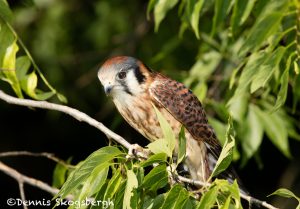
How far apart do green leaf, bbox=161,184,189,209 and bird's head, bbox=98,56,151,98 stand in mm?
1685

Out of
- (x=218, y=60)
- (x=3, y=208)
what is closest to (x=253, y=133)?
(x=218, y=60)

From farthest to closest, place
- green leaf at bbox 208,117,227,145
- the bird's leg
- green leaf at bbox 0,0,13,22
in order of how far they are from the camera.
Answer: green leaf at bbox 208,117,227,145, green leaf at bbox 0,0,13,22, the bird's leg

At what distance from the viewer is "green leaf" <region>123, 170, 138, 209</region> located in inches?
99.8

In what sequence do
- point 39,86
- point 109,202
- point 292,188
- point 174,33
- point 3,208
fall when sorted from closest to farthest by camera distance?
point 109,202 < point 174,33 < point 292,188 < point 39,86 < point 3,208

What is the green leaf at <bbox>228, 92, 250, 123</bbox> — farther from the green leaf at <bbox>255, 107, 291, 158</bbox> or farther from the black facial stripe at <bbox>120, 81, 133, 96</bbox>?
the black facial stripe at <bbox>120, 81, 133, 96</bbox>

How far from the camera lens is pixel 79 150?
A: 8156 mm

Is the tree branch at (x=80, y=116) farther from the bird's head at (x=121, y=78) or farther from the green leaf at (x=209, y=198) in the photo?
the bird's head at (x=121, y=78)

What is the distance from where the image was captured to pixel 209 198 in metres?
2.45

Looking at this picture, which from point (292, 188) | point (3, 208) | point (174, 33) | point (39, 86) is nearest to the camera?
point (174, 33)

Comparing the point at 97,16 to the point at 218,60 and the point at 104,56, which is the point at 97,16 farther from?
the point at 218,60

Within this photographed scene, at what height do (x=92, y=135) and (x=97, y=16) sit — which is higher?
(x=97, y=16)

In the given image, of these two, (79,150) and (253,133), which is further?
(79,150)

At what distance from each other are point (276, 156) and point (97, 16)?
2.60 meters

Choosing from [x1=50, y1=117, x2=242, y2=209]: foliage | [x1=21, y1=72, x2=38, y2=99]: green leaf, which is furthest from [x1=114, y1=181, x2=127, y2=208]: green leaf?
[x1=21, y1=72, x2=38, y2=99]: green leaf
